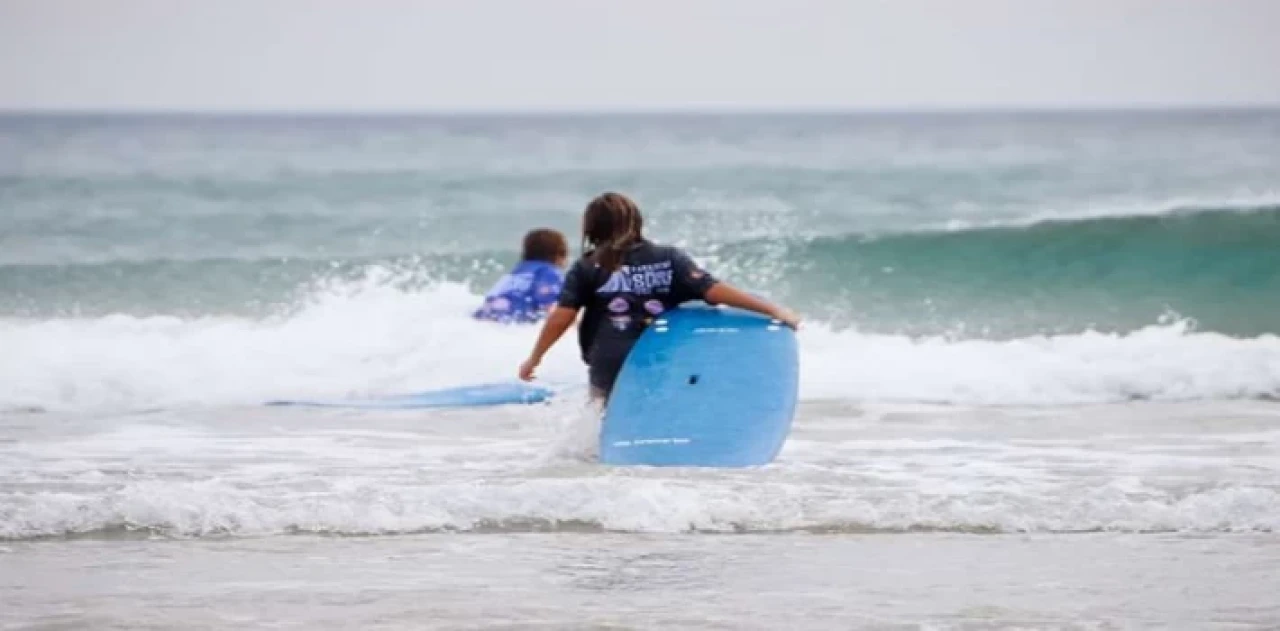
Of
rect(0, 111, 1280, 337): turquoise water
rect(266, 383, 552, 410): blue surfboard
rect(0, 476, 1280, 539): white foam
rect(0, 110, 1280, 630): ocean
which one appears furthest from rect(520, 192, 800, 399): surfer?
rect(0, 111, 1280, 337): turquoise water

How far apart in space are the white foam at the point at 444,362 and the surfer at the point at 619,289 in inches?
107

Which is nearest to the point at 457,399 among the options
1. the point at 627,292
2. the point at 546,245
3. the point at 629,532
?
the point at 546,245

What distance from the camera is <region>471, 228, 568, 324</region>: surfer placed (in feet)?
27.5

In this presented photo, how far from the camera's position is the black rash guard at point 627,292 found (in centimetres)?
551

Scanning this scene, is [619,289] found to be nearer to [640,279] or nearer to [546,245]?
[640,279]

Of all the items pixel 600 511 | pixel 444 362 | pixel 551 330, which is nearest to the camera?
pixel 600 511

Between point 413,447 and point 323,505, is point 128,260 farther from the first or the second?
point 323,505

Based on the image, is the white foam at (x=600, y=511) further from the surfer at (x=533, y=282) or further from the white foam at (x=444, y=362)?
the surfer at (x=533, y=282)

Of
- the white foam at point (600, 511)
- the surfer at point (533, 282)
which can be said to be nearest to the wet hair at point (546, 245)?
the surfer at point (533, 282)

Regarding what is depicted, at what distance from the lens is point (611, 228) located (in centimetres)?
547

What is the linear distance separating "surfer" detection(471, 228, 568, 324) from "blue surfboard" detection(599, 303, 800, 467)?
2.61 meters

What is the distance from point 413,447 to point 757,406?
4.45 feet

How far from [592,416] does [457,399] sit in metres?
2.01

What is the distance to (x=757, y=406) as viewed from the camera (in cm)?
576
